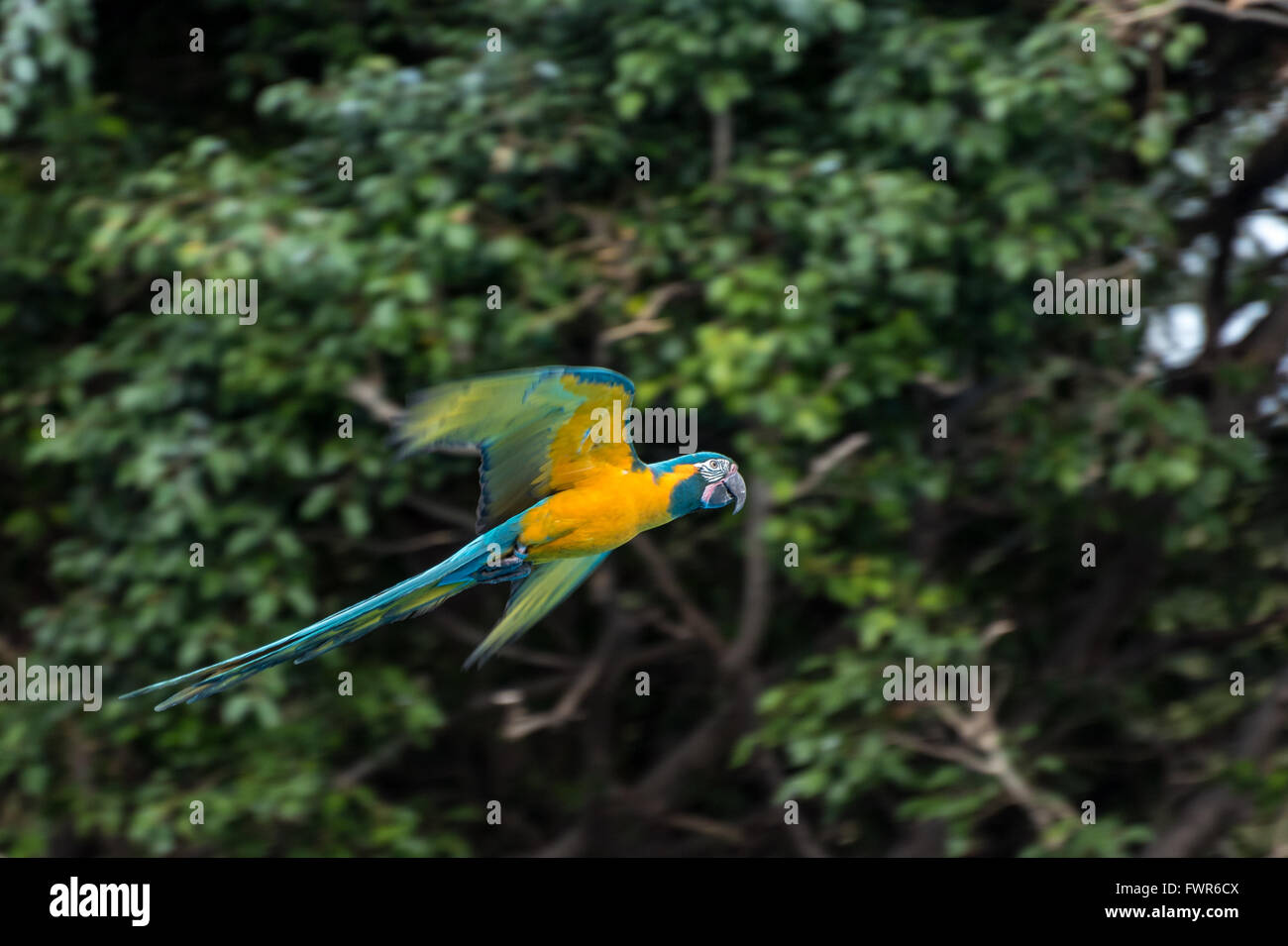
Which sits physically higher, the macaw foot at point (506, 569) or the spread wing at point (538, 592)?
the macaw foot at point (506, 569)

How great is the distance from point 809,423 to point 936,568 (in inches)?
46.7

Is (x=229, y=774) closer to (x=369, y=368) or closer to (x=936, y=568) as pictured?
(x=369, y=368)

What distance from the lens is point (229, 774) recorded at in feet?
15.0

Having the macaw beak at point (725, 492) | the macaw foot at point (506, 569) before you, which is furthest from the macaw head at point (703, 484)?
the macaw foot at point (506, 569)

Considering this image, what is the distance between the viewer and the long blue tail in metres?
1.84

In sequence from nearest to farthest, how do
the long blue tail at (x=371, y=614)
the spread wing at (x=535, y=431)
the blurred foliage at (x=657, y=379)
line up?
the long blue tail at (x=371, y=614)
the spread wing at (x=535, y=431)
the blurred foliage at (x=657, y=379)

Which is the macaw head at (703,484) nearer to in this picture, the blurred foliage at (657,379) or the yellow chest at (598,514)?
the yellow chest at (598,514)

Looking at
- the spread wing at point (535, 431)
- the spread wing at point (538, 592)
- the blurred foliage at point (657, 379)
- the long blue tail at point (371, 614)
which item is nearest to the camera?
the long blue tail at point (371, 614)

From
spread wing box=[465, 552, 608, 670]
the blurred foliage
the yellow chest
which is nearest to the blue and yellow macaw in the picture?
the yellow chest

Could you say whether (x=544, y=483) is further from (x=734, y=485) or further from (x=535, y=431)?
(x=734, y=485)

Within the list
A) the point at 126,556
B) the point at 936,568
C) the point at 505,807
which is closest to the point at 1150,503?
the point at 936,568

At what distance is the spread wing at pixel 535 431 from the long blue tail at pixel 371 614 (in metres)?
0.06

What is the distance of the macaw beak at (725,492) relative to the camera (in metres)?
2.00

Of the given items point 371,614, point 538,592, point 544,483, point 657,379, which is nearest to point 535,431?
point 544,483
